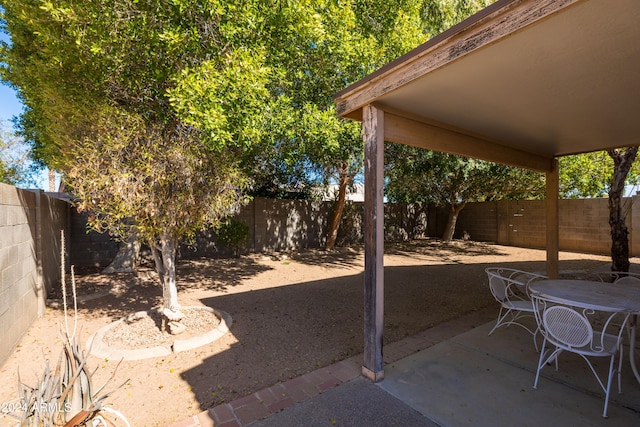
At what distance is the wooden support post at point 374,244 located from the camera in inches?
106

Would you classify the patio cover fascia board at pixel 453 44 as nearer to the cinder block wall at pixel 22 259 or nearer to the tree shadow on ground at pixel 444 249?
the cinder block wall at pixel 22 259

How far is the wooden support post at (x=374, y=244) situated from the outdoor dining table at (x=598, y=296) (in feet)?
4.95

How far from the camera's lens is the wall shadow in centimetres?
291

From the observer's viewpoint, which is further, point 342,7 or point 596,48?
point 342,7

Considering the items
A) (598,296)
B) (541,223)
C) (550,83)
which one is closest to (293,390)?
(598,296)

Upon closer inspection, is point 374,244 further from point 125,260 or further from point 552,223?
point 125,260

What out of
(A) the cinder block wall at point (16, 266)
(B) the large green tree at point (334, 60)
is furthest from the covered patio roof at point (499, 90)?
(A) the cinder block wall at point (16, 266)

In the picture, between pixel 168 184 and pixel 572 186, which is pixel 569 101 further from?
pixel 572 186

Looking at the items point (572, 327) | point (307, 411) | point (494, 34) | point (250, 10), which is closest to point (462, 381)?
point (572, 327)

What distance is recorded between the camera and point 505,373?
2.79 metres

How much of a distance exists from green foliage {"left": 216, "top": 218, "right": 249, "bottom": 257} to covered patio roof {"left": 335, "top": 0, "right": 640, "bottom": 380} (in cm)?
660

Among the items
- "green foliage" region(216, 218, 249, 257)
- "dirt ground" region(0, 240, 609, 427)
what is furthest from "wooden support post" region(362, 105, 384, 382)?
"green foliage" region(216, 218, 249, 257)

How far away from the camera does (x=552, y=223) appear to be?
5312 millimetres

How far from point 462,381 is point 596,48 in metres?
2.70
